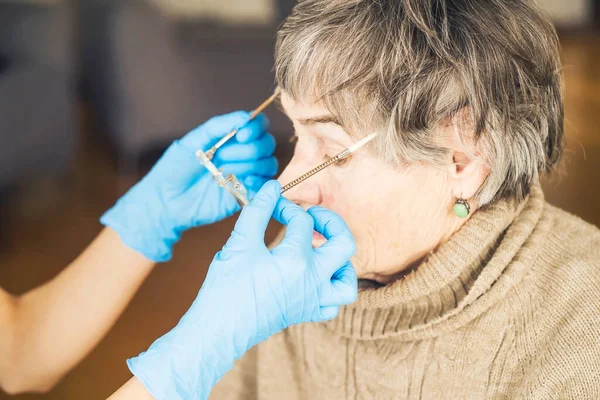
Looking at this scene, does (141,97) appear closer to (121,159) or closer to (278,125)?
(121,159)

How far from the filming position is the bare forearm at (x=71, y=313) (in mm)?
1307

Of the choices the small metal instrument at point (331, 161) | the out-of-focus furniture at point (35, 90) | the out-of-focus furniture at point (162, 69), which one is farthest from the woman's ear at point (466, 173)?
the out-of-focus furniture at point (35, 90)

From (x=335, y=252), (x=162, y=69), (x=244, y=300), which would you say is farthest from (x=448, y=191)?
(x=162, y=69)

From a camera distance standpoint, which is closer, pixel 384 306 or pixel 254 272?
pixel 254 272

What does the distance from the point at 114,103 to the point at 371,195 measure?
2.20 m

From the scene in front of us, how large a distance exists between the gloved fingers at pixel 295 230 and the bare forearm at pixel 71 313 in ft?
1.61

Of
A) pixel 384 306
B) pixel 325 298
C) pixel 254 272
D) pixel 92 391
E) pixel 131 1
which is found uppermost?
pixel 131 1

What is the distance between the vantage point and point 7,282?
237 cm

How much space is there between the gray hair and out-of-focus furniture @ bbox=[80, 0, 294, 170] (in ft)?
6.12

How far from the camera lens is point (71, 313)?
1318mm

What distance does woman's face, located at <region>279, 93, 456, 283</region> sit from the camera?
1.07 meters

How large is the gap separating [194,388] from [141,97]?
2.26 meters

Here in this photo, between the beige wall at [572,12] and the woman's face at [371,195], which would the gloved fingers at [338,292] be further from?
the beige wall at [572,12]

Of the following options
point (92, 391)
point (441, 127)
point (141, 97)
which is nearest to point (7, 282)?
point (92, 391)
